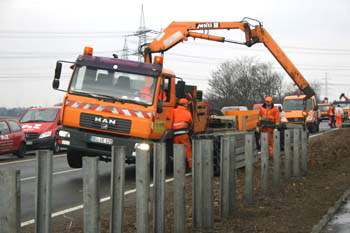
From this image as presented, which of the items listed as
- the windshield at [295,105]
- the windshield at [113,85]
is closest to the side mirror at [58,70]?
the windshield at [113,85]

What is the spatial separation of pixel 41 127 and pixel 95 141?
915 centimetres

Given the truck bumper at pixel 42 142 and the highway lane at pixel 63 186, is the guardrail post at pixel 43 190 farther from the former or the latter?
the truck bumper at pixel 42 142

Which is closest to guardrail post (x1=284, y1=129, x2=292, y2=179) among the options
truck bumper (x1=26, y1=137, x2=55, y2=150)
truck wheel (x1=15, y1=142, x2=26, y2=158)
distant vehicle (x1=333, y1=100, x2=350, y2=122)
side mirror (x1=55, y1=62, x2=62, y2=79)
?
side mirror (x1=55, y1=62, x2=62, y2=79)

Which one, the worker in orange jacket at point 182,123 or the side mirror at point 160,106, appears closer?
the side mirror at point 160,106

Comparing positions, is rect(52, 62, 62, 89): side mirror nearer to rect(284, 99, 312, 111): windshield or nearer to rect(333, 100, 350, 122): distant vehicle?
rect(284, 99, 312, 111): windshield

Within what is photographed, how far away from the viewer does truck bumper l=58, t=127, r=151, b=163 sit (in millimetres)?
11219

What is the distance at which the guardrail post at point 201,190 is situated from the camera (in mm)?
6551

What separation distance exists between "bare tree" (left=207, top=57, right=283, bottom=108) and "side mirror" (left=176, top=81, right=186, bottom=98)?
6692 cm

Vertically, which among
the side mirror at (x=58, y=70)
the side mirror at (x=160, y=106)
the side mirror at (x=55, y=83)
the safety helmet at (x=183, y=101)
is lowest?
the side mirror at (x=160, y=106)

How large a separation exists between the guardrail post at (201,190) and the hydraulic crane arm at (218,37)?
37.5 feet

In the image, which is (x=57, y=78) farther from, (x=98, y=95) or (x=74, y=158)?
(x=74, y=158)

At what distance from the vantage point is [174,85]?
40.8ft

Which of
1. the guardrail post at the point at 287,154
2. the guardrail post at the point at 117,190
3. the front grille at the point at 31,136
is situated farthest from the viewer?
the front grille at the point at 31,136

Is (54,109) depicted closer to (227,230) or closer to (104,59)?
(104,59)
